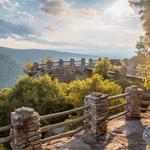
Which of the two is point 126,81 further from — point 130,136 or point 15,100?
point 130,136

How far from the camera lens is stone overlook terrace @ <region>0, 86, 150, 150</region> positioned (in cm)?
949

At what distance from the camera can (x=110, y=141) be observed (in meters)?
11.8

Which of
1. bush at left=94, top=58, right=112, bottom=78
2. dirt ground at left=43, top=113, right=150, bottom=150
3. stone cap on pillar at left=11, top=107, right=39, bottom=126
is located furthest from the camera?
bush at left=94, top=58, right=112, bottom=78

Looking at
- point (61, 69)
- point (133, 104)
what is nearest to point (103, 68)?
point (61, 69)

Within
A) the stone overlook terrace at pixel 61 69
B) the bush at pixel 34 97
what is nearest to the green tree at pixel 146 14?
the bush at pixel 34 97

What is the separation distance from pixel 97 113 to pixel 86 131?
937mm

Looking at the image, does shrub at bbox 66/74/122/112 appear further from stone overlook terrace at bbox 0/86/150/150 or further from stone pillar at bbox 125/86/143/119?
stone overlook terrace at bbox 0/86/150/150

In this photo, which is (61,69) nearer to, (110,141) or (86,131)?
(86,131)

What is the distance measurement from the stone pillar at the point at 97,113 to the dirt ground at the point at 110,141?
28 cm

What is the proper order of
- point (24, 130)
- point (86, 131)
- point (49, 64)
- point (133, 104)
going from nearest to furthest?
1. point (24, 130)
2. point (86, 131)
3. point (133, 104)
4. point (49, 64)

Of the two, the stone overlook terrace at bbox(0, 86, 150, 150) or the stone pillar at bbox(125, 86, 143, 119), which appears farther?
the stone pillar at bbox(125, 86, 143, 119)

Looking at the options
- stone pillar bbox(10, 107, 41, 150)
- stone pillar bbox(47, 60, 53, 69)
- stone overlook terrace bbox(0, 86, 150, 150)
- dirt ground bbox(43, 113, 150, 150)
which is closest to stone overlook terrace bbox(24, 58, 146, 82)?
stone pillar bbox(47, 60, 53, 69)

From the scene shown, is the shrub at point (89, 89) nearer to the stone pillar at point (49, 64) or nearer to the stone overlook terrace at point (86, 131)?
the stone overlook terrace at point (86, 131)

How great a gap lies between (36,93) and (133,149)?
13294mm
